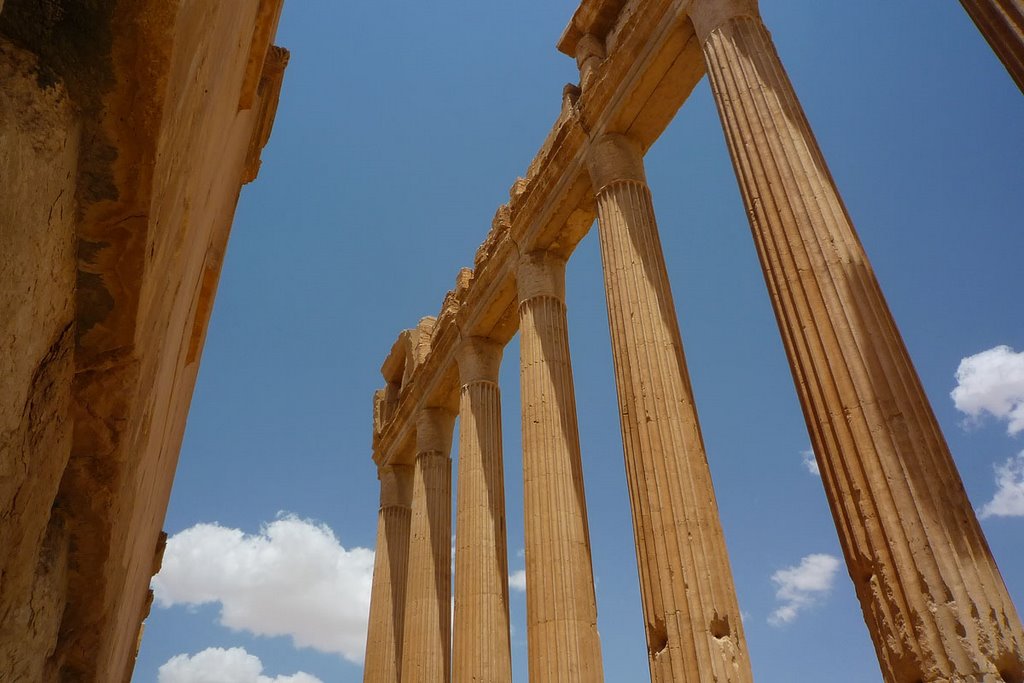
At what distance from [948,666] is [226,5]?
685 cm

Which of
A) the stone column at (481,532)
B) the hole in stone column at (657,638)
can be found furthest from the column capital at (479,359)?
the hole in stone column at (657,638)

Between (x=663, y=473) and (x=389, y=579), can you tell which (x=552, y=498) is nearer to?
(x=663, y=473)

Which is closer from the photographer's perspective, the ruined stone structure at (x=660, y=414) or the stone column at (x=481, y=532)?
the ruined stone structure at (x=660, y=414)

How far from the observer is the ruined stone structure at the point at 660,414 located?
21.5ft

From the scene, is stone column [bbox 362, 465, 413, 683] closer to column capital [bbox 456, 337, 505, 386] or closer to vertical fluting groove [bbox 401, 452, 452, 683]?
vertical fluting groove [bbox 401, 452, 452, 683]

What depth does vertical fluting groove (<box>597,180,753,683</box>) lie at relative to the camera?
9.36 metres

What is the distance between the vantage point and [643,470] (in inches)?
434

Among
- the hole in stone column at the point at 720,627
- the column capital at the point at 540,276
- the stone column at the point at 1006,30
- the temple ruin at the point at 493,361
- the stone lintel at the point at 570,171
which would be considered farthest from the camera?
the column capital at the point at 540,276

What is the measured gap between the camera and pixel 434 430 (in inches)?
922

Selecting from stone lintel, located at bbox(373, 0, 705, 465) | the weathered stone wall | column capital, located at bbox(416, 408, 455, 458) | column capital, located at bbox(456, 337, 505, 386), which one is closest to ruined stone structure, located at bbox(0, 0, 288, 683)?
the weathered stone wall

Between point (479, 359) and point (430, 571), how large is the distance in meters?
6.28

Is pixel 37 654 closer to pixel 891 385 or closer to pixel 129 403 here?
pixel 129 403

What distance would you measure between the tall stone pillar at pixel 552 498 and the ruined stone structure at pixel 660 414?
0.15ft

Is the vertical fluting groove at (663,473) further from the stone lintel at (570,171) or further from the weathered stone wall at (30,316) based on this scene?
the weathered stone wall at (30,316)
